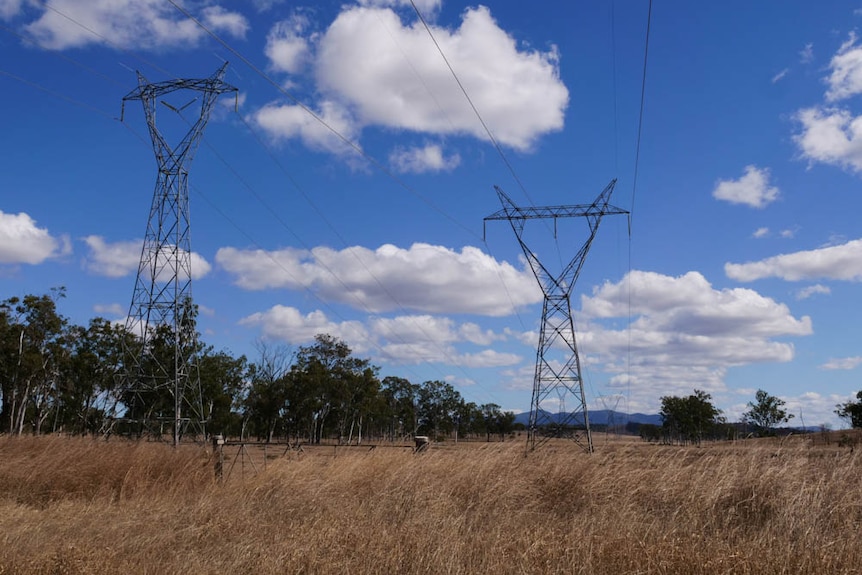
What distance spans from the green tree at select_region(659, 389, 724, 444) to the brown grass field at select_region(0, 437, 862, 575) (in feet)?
257

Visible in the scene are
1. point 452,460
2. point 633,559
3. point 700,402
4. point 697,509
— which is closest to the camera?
point 633,559

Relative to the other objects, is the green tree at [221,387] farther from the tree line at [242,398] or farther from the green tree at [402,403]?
the green tree at [402,403]

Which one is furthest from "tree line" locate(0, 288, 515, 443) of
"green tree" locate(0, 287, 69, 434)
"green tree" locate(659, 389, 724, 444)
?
"green tree" locate(659, 389, 724, 444)

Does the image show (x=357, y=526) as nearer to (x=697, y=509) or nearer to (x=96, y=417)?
(x=697, y=509)

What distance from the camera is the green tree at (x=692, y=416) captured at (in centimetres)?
8475

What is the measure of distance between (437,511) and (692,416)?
83750mm

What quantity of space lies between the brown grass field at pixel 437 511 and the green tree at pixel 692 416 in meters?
78.2

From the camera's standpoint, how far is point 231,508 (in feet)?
33.7

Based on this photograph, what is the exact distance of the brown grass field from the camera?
672cm

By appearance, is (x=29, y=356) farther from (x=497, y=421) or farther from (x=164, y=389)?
Result: (x=497, y=421)

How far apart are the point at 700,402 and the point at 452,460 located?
81.4 m

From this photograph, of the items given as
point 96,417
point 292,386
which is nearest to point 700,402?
point 292,386

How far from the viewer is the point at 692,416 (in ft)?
280

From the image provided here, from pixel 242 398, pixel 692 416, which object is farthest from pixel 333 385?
pixel 692 416
